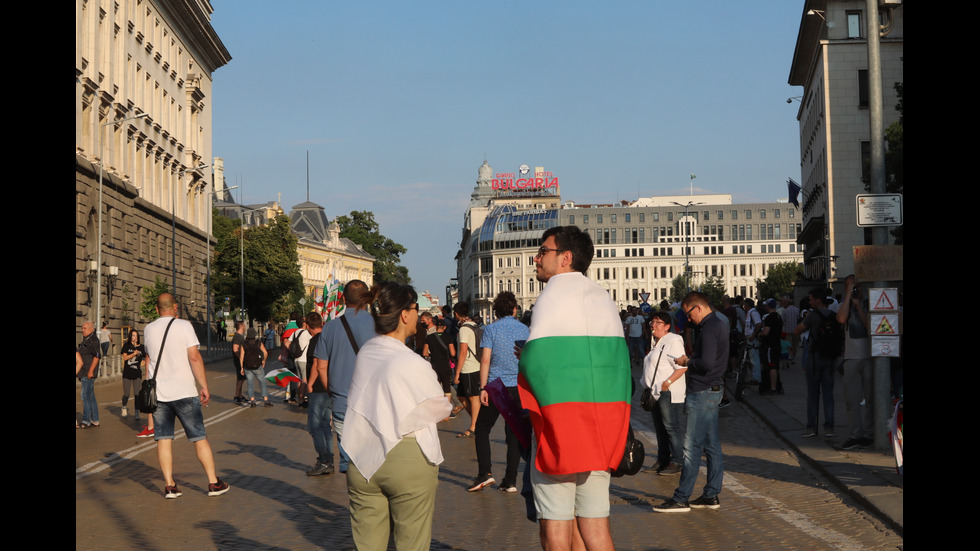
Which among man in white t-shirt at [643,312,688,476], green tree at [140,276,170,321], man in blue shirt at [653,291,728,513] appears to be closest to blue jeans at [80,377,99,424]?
man in white t-shirt at [643,312,688,476]

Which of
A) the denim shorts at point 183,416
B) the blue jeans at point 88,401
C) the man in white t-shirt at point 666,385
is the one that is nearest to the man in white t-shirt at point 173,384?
the denim shorts at point 183,416

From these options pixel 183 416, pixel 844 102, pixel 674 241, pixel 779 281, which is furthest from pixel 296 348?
pixel 674 241

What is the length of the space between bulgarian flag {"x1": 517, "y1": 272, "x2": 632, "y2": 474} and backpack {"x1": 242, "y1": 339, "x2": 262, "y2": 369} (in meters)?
19.1

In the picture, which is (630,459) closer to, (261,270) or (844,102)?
(844,102)

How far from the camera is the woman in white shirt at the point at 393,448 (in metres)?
5.57

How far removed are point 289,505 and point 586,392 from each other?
18.5 ft

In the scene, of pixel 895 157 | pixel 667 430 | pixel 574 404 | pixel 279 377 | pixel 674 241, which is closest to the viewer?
pixel 574 404

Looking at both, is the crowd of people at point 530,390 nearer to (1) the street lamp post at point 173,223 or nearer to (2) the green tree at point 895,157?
(2) the green tree at point 895,157

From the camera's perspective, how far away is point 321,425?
41.9 ft

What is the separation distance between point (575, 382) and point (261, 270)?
226 feet

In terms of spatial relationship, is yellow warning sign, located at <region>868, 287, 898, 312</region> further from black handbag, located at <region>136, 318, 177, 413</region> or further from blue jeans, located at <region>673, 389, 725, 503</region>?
black handbag, located at <region>136, 318, 177, 413</region>
